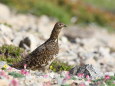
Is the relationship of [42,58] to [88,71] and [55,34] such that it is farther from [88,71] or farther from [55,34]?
[88,71]

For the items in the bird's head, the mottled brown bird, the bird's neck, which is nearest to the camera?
the mottled brown bird

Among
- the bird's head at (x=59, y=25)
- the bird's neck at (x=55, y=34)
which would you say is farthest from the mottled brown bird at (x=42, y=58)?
the bird's head at (x=59, y=25)

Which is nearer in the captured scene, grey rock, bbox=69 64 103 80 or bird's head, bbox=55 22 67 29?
grey rock, bbox=69 64 103 80

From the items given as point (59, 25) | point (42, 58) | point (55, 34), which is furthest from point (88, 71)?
point (59, 25)

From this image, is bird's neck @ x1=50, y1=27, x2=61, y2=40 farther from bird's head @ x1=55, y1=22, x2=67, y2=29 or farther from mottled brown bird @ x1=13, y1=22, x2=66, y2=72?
mottled brown bird @ x1=13, y1=22, x2=66, y2=72

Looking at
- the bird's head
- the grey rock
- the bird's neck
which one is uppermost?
the bird's head

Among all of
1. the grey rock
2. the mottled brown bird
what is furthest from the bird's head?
the grey rock

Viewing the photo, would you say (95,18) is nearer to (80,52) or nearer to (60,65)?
(80,52)

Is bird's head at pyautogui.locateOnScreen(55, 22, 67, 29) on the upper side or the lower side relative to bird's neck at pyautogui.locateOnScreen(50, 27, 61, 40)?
upper

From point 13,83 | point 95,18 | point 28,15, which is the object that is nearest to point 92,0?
point 95,18

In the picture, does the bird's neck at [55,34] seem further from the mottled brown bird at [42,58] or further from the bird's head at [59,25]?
the mottled brown bird at [42,58]

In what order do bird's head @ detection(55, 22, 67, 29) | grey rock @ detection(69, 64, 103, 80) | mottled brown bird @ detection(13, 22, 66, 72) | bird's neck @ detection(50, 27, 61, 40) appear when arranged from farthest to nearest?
1. bird's head @ detection(55, 22, 67, 29)
2. bird's neck @ detection(50, 27, 61, 40)
3. mottled brown bird @ detection(13, 22, 66, 72)
4. grey rock @ detection(69, 64, 103, 80)
